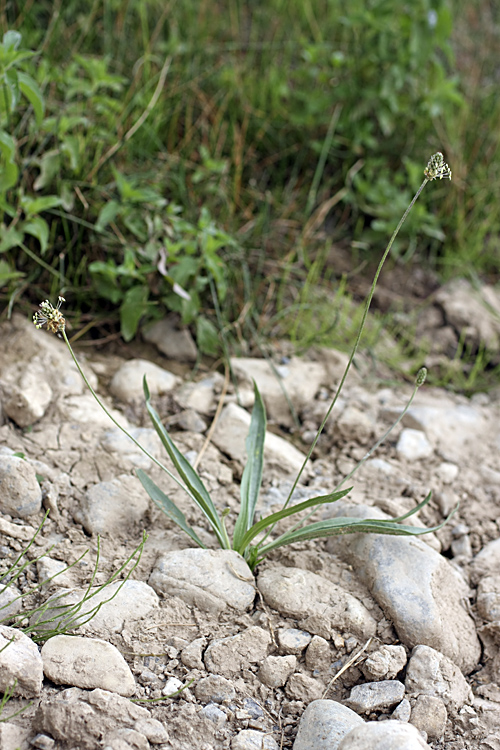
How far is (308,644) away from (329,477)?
0.65 m

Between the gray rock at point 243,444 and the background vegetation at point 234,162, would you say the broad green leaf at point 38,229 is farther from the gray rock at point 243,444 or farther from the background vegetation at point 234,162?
the gray rock at point 243,444

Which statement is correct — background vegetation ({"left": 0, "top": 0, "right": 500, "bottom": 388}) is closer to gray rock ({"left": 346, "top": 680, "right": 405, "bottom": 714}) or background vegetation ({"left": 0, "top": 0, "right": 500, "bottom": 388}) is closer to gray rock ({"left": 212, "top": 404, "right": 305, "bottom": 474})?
gray rock ({"left": 212, "top": 404, "right": 305, "bottom": 474})

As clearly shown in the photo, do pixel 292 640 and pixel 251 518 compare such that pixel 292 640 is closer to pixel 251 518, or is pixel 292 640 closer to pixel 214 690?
pixel 214 690

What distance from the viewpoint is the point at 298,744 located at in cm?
122

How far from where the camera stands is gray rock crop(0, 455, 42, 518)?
1.55 meters

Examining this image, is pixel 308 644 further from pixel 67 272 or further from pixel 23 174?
pixel 23 174

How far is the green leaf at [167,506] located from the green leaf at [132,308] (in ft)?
2.46

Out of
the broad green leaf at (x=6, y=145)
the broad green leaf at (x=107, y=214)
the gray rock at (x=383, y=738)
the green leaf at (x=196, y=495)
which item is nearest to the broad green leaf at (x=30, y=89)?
the broad green leaf at (x=6, y=145)

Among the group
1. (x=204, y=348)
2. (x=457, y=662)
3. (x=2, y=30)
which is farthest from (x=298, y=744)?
(x=2, y=30)

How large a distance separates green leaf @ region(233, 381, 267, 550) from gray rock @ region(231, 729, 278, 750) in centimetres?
44

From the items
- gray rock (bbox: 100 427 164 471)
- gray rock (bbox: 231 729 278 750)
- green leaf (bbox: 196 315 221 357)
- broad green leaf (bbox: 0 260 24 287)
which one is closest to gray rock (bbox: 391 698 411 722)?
gray rock (bbox: 231 729 278 750)

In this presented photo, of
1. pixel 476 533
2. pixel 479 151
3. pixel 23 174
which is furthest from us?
pixel 479 151

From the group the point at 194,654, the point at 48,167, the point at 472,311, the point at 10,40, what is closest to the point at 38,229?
the point at 48,167

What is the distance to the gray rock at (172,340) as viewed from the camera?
2373 millimetres
